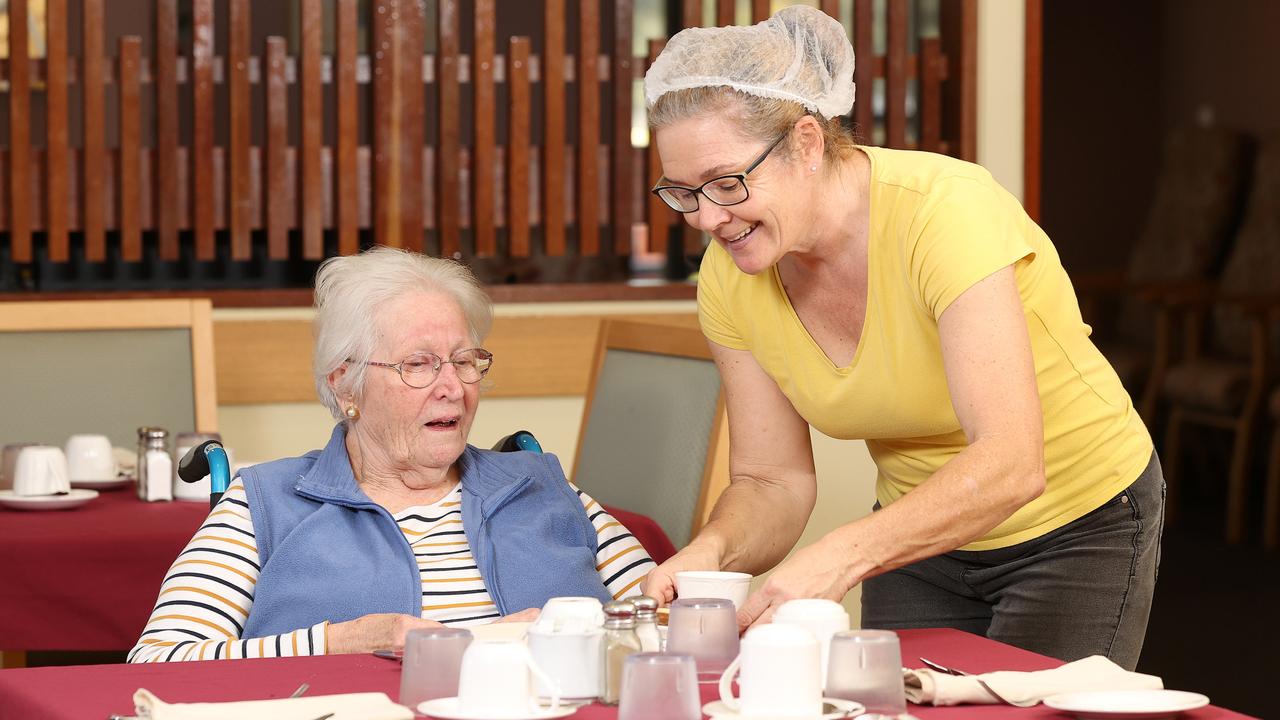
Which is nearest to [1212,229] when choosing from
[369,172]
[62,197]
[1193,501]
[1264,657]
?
[1193,501]

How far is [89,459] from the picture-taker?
2.97 meters

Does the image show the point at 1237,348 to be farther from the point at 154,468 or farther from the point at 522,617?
the point at 522,617

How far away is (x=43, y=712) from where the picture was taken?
140 centimetres

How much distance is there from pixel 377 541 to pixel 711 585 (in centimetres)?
58

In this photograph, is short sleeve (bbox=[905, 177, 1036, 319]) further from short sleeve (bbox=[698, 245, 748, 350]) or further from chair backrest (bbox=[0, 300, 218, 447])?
chair backrest (bbox=[0, 300, 218, 447])

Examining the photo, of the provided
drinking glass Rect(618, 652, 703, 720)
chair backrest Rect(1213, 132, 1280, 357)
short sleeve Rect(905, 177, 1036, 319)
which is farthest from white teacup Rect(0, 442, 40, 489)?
chair backrest Rect(1213, 132, 1280, 357)

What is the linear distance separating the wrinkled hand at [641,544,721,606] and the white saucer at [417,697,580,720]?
0.36 m

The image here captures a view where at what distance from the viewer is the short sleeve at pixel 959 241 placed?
1704 millimetres

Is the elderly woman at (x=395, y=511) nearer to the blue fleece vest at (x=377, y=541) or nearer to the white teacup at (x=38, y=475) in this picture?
the blue fleece vest at (x=377, y=541)

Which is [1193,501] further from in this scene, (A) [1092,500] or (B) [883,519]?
(B) [883,519]

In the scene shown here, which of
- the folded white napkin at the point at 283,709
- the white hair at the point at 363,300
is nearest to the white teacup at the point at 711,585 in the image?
the folded white napkin at the point at 283,709

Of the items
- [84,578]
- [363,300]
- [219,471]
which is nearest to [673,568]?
[363,300]

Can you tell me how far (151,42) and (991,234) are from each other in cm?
271

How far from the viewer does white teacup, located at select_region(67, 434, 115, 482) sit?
2963mm
